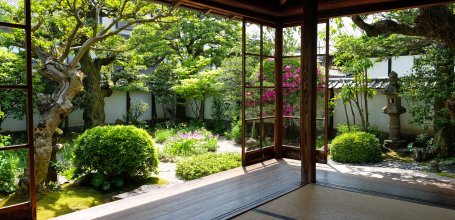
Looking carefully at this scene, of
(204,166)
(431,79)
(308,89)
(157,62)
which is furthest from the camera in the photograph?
(157,62)

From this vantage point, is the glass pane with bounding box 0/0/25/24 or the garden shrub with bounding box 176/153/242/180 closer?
the glass pane with bounding box 0/0/25/24

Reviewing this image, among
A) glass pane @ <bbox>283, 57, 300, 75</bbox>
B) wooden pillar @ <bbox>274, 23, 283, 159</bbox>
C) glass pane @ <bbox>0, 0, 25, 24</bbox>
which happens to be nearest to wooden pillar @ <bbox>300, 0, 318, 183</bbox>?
wooden pillar @ <bbox>274, 23, 283, 159</bbox>

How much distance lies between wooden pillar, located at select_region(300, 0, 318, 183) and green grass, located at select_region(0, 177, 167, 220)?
2.95m

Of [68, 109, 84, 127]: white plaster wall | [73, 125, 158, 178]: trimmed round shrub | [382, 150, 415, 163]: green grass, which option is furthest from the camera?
[68, 109, 84, 127]: white plaster wall

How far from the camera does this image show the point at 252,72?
29.9 ft

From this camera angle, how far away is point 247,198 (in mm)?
3779

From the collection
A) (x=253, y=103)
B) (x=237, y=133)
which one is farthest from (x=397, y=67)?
(x=237, y=133)

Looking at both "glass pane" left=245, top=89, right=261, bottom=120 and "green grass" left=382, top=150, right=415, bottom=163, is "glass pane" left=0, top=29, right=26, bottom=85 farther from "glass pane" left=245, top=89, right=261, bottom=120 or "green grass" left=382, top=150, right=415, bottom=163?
"green grass" left=382, top=150, right=415, bottom=163

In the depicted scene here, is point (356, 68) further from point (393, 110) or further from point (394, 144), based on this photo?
point (394, 144)

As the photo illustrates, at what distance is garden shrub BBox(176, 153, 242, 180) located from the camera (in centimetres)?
600

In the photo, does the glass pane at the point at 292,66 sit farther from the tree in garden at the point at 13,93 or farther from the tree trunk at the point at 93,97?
the tree in garden at the point at 13,93

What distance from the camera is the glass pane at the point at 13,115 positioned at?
28.9ft

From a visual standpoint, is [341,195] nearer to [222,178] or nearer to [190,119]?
[222,178]

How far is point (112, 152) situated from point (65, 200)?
953 millimetres
